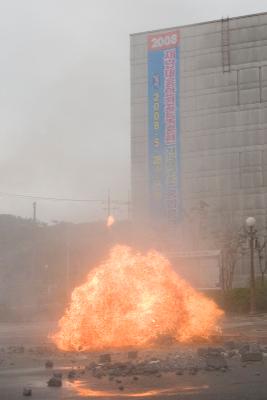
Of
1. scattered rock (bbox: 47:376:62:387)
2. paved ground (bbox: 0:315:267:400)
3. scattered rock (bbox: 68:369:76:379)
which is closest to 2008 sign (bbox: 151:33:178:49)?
paved ground (bbox: 0:315:267:400)

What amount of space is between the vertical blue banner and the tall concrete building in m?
0.10

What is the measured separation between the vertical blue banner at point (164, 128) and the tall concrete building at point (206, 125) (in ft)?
0.33

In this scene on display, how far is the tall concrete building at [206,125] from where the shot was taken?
60.5m

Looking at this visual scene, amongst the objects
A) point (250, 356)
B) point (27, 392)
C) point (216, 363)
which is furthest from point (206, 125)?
point (27, 392)

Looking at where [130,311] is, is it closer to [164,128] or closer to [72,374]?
[72,374]

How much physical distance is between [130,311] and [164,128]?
4563cm

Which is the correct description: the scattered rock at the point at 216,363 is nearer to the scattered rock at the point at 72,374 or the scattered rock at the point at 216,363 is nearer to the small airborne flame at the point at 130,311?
the scattered rock at the point at 72,374

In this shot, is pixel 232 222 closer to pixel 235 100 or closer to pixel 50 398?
pixel 235 100

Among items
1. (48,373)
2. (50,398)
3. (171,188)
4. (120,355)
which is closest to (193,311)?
(120,355)

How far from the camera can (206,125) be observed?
61938 mm

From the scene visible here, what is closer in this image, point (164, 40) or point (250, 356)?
point (250, 356)

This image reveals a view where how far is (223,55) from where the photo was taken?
2453 inches

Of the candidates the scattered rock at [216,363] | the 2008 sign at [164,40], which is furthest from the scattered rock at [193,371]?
the 2008 sign at [164,40]

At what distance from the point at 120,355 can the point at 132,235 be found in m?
48.0
